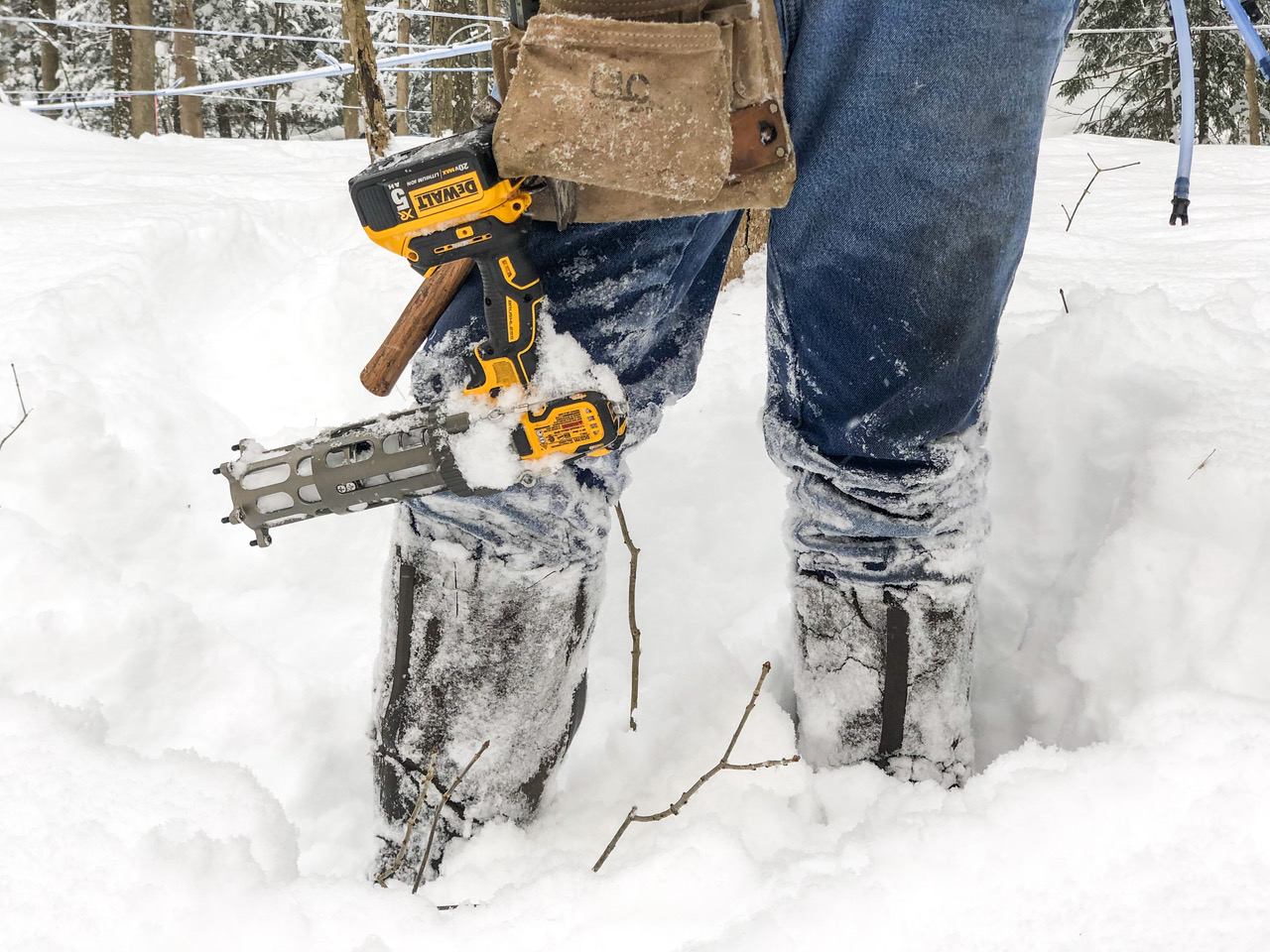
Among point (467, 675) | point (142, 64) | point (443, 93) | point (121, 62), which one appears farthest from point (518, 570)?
point (121, 62)

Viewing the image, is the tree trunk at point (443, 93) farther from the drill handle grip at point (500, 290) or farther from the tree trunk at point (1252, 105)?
the tree trunk at point (1252, 105)

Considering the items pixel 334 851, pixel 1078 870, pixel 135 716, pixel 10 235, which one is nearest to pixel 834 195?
pixel 1078 870

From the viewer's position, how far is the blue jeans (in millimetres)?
920

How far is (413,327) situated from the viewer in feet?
3.81

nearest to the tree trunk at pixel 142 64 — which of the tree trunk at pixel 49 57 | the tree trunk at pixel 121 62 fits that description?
the tree trunk at pixel 121 62

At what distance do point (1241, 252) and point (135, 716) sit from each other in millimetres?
3420

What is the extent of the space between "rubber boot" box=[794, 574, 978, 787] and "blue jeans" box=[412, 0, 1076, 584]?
0.04m

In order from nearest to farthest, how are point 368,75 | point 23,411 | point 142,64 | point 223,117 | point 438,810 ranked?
point 438,810 → point 23,411 → point 368,75 → point 142,64 → point 223,117

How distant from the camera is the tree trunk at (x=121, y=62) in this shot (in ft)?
39.6

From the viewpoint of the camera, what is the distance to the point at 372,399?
2740 mm

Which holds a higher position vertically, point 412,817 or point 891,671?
point 891,671

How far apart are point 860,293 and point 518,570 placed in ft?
1.91

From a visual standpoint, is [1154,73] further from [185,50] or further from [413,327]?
[413,327]

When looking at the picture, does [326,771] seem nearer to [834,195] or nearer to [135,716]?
[135,716]
